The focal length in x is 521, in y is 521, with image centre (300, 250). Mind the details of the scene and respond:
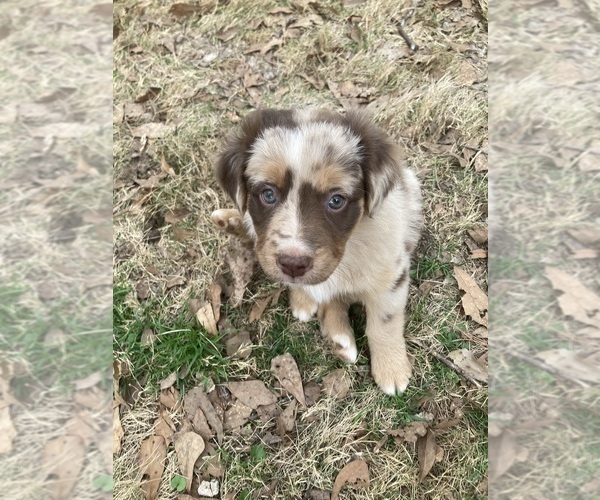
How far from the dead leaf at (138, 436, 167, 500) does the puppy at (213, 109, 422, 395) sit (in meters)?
1.43

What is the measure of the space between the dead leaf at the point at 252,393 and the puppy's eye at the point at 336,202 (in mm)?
1489

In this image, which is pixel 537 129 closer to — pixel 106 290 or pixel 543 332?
pixel 543 332

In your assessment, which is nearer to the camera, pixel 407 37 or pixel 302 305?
pixel 302 305

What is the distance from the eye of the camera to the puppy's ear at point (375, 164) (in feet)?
9.28

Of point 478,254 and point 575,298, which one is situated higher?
point 575,298

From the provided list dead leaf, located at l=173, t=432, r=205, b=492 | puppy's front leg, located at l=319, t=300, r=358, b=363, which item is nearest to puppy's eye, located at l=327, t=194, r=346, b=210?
puppy's front leg, located at l=319, t=300, r=358, b=363

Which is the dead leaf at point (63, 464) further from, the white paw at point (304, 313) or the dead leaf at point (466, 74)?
the dead leaf at point (466, 74)

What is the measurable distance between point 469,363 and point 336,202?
63.1 inches

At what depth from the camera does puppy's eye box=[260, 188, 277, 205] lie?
279 cm

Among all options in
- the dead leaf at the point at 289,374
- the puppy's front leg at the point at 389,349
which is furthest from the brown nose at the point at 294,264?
the dead leaf at the point at 289,374

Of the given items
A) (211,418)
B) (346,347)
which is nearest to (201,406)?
(211,418)

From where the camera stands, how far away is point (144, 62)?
4.84m

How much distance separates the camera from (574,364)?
3.87 ft

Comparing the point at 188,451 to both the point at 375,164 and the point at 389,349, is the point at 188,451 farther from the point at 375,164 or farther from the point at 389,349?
the point at 375,164
